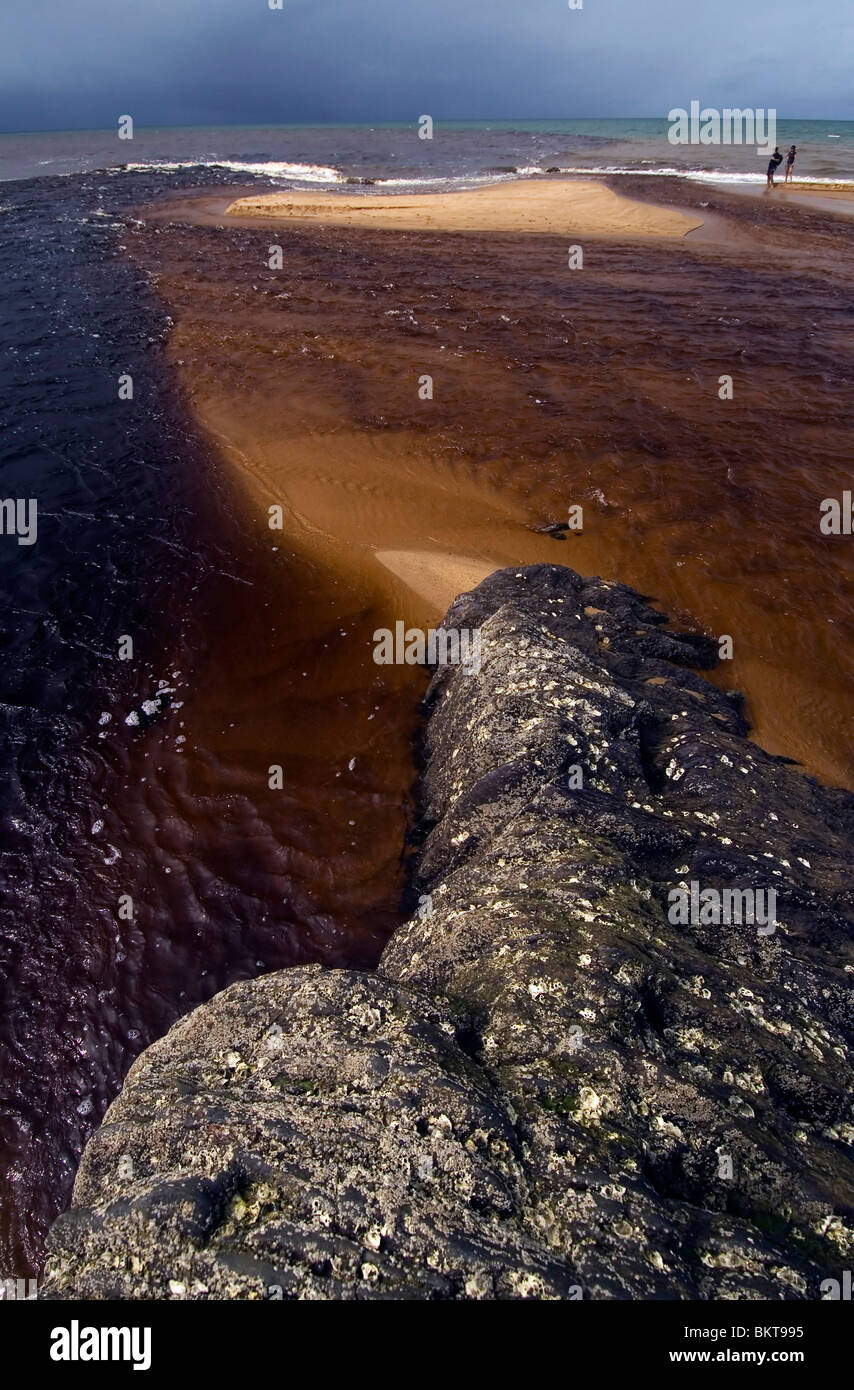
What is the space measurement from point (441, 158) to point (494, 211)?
32751 millimetres

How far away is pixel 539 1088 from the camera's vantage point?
3.31 m

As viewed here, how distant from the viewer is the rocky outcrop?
2594 millimetres

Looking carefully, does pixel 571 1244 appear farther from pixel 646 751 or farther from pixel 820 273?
pixel 820 273

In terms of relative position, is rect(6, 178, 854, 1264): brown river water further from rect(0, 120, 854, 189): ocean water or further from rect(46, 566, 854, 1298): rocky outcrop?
rect(0, 120, 854, 189): ocean water

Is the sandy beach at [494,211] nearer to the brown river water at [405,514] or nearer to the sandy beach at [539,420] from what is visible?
the sandy beach at [539,420]

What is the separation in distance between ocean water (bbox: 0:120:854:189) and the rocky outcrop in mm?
47951

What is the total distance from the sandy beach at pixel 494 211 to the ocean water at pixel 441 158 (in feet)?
25.5

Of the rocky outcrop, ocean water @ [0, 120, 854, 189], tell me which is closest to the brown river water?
the rocky outcrop

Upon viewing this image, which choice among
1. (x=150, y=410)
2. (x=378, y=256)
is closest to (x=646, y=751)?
(x=150, y=410)

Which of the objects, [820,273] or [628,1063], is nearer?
[628,1063]

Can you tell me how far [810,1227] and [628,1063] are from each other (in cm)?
90

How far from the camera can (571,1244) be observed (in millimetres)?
2668

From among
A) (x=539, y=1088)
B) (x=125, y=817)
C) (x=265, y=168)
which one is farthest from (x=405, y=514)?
(x=265, y=168)

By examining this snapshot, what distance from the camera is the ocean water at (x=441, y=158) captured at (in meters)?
45.6
